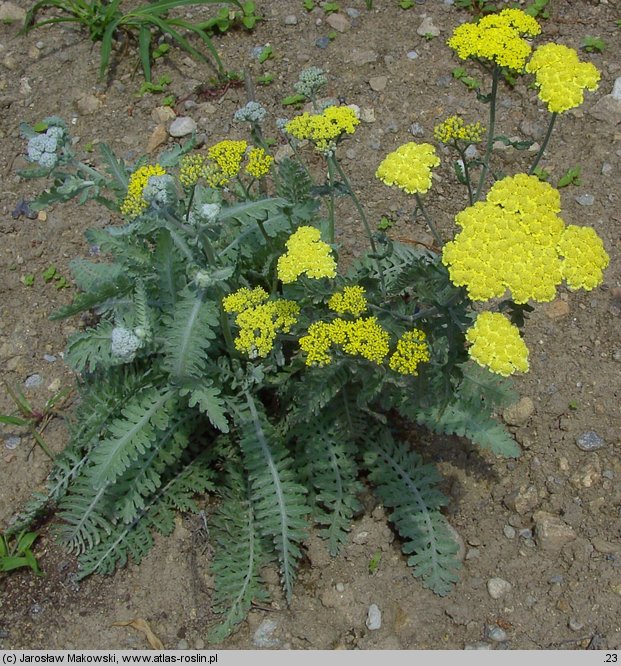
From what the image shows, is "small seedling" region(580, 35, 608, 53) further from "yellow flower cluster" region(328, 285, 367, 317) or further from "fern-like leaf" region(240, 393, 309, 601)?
"fern-like leaf" region(240, 393, 309, 601)

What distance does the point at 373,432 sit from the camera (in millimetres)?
3465

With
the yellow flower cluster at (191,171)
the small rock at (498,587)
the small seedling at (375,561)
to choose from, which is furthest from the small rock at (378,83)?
the small rock at (498,587)

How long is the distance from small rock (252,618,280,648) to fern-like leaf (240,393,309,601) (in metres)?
0.15

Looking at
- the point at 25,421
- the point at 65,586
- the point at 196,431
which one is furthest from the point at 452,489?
the point at 25,421

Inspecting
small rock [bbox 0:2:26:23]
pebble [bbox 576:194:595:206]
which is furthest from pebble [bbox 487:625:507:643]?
small rock [bbox 0:2:26:23]

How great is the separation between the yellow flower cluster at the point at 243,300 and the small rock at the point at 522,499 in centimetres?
153

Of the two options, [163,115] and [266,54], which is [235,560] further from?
[266,54]

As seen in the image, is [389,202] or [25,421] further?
[389,202]

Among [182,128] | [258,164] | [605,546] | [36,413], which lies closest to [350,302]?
[258,164]

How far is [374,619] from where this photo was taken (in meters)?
3.16

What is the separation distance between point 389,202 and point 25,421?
2333 mm

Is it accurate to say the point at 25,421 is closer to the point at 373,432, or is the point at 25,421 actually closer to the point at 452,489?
the point at 373,432

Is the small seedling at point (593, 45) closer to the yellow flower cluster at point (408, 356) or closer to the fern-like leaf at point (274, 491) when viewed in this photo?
the yellow flower cluster at point (408, 356)

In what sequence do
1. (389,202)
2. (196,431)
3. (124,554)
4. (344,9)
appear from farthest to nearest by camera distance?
(344,9) → (389,202) → (196,431) → (124,554)
